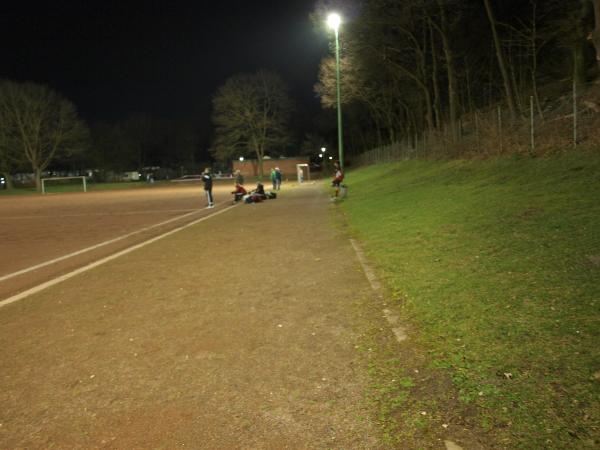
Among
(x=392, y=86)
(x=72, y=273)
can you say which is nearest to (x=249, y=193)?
(x=72, y=273)

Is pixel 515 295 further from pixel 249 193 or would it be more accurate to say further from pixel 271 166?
pixel 271 166

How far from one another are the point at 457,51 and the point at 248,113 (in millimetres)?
34825

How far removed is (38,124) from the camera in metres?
51.8

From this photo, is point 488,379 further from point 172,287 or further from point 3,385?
point 172,287

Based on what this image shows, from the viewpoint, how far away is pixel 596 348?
3.42m

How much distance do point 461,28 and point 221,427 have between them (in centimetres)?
3201

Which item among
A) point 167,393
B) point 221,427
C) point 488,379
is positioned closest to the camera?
point 221,427

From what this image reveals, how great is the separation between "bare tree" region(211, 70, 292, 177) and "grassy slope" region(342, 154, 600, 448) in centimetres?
5276

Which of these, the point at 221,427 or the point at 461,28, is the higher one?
the point at 461,28

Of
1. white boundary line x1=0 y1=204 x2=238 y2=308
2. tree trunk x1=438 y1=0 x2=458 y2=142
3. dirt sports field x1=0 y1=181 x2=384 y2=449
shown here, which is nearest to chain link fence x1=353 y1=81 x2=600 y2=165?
tree trunk x1=438 y1=0 x2=458 y2=142

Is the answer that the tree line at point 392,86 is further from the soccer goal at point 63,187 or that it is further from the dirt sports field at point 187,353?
Answer: the dirt sports field at point 187,353

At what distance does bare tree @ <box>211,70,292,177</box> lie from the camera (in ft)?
200

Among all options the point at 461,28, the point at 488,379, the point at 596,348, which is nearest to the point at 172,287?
the point at 488,379

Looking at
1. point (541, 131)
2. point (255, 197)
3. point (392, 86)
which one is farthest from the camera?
point (392, 86)
